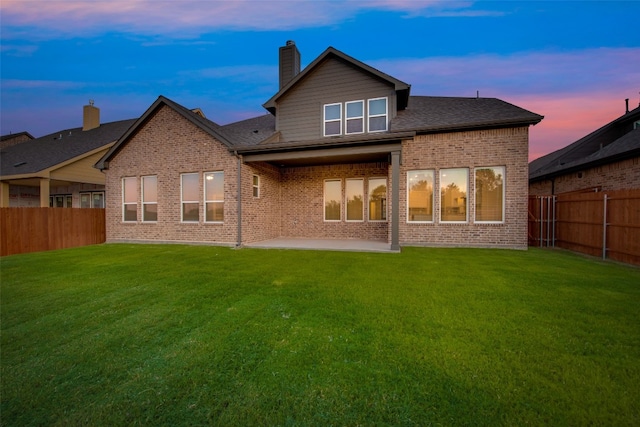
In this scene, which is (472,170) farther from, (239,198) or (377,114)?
(239,198)

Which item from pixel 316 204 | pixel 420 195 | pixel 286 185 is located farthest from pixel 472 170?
pixel 286 185

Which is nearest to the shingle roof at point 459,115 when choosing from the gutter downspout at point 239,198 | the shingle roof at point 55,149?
the gutter downspout at point 239,198

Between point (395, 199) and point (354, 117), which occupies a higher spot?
point (354, 117)

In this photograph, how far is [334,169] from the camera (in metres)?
12.4

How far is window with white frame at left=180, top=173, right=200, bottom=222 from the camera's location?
11.2 meters

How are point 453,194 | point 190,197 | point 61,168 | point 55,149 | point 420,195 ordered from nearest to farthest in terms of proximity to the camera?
point 453,194 → point 420,195 → point 190,197 → point 61,168 → point 55,149

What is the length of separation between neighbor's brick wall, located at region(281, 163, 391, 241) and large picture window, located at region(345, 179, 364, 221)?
194 millimetres

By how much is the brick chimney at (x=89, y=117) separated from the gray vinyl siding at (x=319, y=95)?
55.6 feet

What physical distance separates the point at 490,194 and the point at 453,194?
123 centimetres

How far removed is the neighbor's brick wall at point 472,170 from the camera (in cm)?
934

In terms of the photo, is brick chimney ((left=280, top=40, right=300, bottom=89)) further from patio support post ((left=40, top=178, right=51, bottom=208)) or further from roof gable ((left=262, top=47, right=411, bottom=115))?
patio support post ((left=40, top=178, right=51, bottom=208))

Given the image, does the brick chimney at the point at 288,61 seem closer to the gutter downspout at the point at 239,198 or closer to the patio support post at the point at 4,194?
the gutter downspout at the point at 239,198

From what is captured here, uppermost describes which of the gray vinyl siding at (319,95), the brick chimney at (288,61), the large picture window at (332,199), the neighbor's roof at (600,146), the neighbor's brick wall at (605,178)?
the brick chimney at (288,61)

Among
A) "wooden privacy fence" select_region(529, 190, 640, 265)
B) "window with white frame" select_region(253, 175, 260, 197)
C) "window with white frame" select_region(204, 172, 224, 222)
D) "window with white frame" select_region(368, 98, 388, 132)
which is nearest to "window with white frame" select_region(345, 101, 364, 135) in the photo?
"window with white frame" select_region(368, 98, 388, 132)
